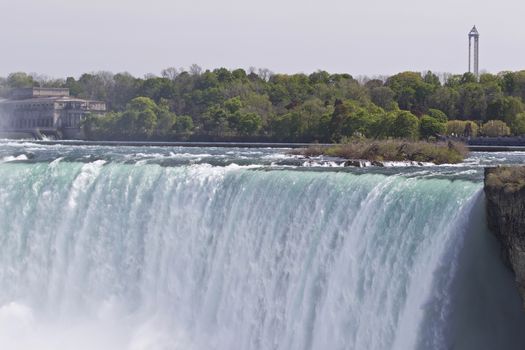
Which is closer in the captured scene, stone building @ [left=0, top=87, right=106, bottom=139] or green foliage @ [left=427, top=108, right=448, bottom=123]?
green foliage @ [left=427, top=108, right=448, bottom=123]

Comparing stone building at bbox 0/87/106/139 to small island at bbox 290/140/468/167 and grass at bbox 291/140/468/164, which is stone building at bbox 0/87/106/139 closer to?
grass at bbox 291/140/468/164

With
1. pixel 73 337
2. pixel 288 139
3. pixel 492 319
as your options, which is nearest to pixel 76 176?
pixel 73 337

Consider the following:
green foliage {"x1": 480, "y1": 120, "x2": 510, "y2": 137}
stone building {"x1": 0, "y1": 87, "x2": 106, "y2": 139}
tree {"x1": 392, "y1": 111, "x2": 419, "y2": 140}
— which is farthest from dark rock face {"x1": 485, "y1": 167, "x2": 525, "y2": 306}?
stone building {"x1": 0, "y1": 87, "x2": 106, "y2": 139}

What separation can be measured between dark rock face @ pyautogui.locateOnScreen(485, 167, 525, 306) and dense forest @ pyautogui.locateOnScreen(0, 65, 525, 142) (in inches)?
1587

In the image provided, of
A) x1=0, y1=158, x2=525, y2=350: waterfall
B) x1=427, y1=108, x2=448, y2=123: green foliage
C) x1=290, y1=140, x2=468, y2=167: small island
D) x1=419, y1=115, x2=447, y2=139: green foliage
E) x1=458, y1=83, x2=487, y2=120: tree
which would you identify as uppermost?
x1=458, y1=83, x2=487, y2=120: tree

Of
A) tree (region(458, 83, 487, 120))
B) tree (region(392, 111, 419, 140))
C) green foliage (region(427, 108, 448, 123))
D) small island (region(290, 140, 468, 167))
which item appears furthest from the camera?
tree (region(458, 83, 487, 120))

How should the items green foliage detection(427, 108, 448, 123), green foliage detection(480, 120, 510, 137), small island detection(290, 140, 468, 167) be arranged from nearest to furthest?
small island detection(290, 140, 468, 167) < green foliage detection(480, 120, 510, 137) < green foliage detection(427, 108, 448, 123)

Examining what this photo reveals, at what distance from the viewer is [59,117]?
434ft

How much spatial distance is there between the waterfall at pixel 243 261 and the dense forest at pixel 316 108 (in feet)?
98.9

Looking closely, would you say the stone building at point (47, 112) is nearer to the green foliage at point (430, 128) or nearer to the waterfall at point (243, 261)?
the green foliage at point (430, 128)

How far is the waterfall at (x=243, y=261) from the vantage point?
22984 mm

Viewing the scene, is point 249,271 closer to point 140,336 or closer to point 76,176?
point 140,336

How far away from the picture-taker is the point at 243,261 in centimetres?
2889

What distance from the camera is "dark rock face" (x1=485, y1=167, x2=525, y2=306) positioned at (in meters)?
21.8
